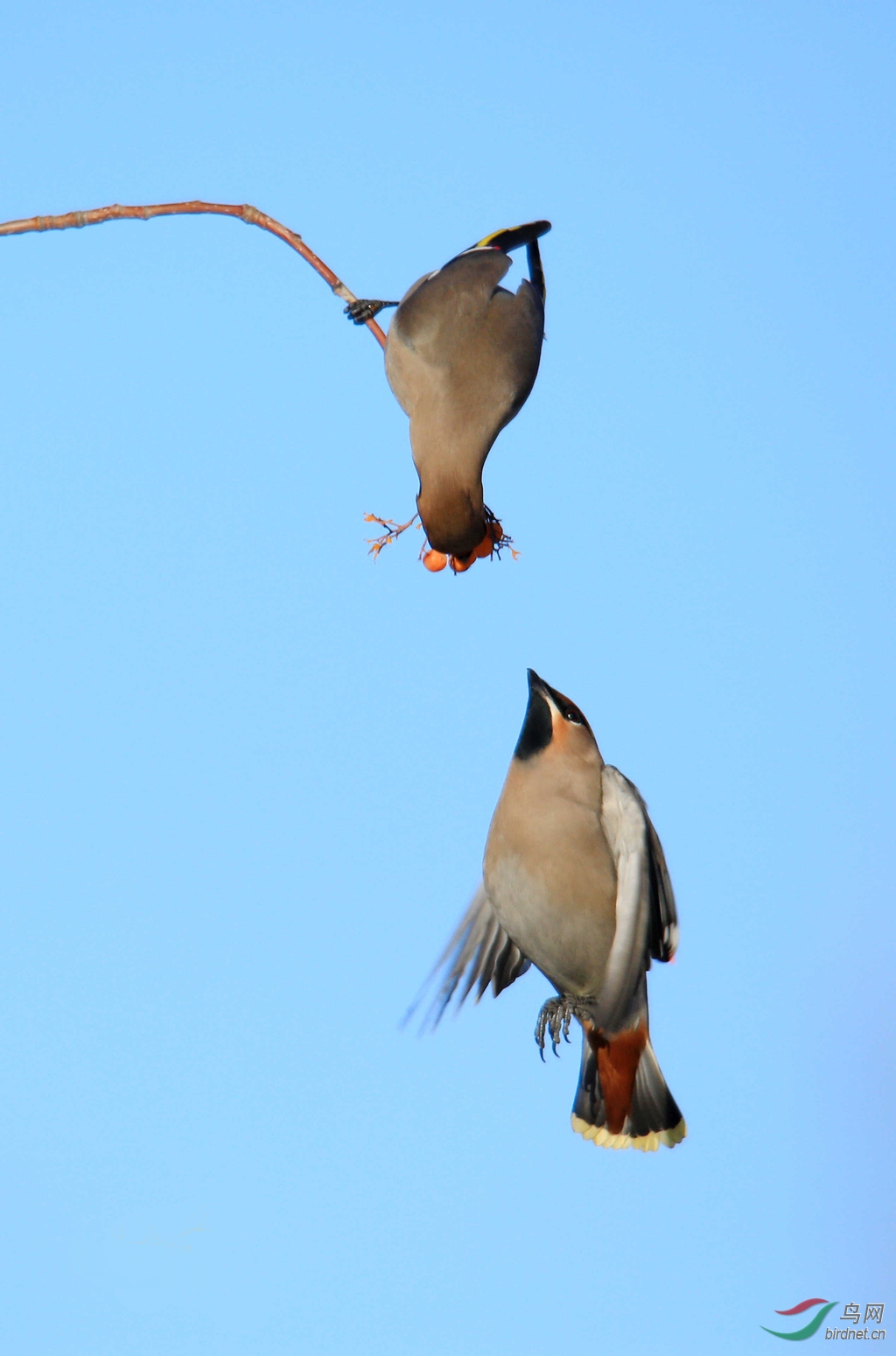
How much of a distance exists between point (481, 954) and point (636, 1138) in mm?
776

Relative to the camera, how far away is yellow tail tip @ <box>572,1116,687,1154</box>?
4.68 metres

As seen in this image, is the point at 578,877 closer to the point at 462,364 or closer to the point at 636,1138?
the point at 636,1138

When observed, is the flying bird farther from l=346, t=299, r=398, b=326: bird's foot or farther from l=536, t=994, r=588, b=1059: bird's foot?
l=346, t=299, r=398, b=326: bird's foot

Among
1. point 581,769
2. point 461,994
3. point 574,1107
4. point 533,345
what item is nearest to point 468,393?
point 533,345

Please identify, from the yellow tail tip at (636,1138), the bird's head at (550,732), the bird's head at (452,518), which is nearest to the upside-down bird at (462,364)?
the bird's head at (452,518)

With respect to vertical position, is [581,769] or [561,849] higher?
[581,769]

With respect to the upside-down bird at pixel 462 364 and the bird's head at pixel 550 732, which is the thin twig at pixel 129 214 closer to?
the upside-down bird at pixel 462 364

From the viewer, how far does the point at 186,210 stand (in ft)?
8.91

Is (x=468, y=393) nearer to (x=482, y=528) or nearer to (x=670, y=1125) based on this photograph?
(x=482, y=528)

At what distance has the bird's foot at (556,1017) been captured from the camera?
13.7 ft

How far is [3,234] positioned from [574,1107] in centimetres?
330

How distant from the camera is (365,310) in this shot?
4.30 m

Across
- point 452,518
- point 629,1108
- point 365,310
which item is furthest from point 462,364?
point 629,1108

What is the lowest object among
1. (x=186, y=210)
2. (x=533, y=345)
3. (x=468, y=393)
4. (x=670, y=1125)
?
(x=670, y=1125)
